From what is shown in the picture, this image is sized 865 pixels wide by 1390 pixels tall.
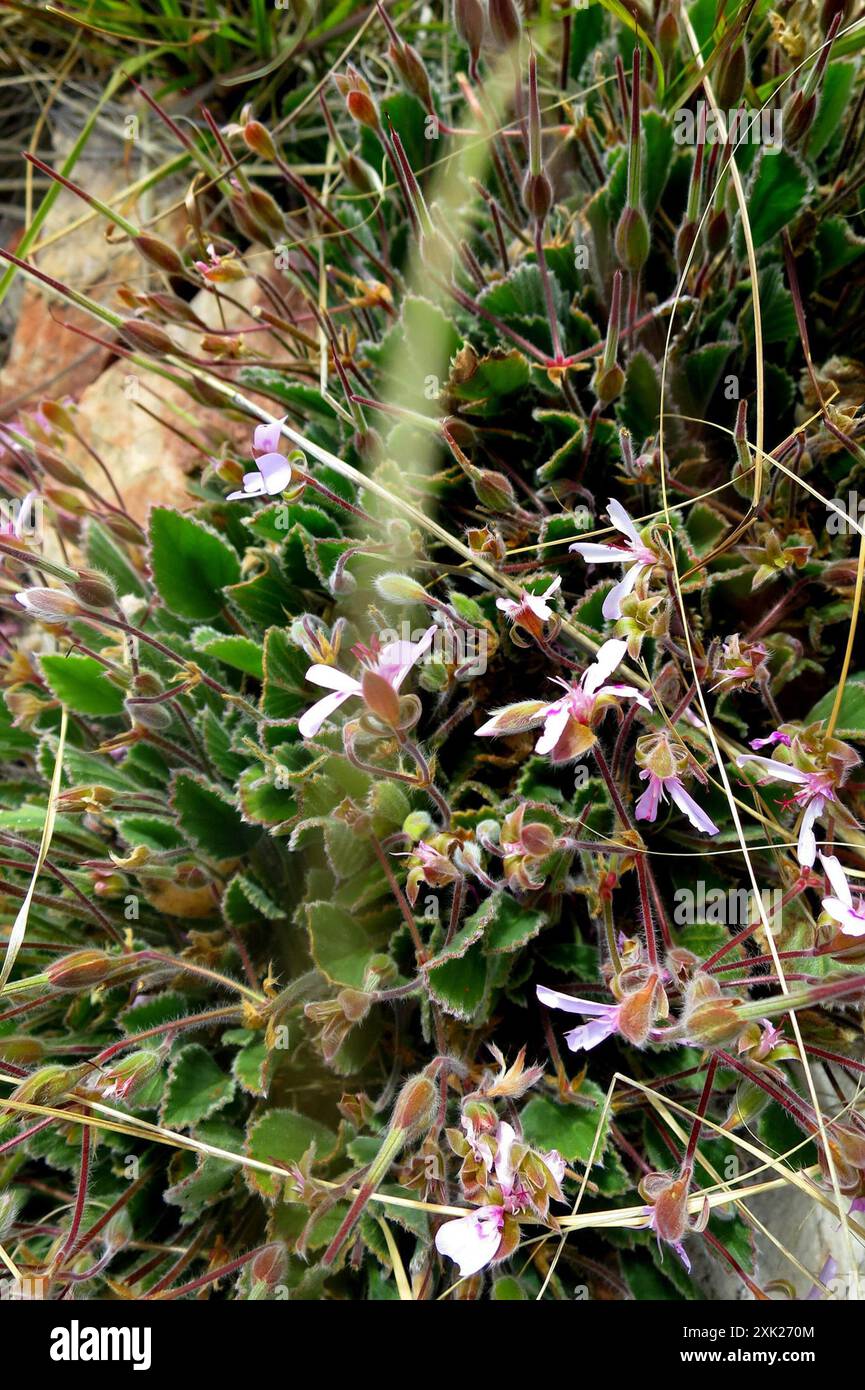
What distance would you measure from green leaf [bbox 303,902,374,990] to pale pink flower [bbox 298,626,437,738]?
0.27 m

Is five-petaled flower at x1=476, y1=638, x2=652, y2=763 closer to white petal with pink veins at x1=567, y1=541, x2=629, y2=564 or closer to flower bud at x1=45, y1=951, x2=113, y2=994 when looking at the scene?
white petal with pink veins at x1=567, y1=541, x2=629, y2=564

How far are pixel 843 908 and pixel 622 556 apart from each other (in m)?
0.36

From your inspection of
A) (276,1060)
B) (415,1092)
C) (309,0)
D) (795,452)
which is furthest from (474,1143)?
(309,0)

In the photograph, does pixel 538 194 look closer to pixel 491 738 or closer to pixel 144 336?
pixel 144 336

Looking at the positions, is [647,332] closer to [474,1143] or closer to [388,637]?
[388,637]

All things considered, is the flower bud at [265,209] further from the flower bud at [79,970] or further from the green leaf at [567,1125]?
the green leaf at [567,1125]

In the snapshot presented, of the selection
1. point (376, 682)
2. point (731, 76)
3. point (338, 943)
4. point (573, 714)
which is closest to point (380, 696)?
point (376, 682)

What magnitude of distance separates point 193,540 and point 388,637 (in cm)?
34

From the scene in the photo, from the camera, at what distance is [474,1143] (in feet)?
2.61

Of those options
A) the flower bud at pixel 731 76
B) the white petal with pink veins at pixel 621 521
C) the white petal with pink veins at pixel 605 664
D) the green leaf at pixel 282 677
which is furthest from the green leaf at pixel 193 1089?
the flower bud at pixel 731 76

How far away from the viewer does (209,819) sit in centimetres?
117

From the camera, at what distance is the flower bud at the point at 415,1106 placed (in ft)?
2.64

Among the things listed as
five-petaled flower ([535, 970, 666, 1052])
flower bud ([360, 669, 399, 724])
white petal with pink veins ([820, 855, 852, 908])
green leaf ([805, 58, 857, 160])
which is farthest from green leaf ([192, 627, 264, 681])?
green leaf ([805, 58, 857, 160])

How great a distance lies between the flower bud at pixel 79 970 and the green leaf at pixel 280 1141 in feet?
0.79
